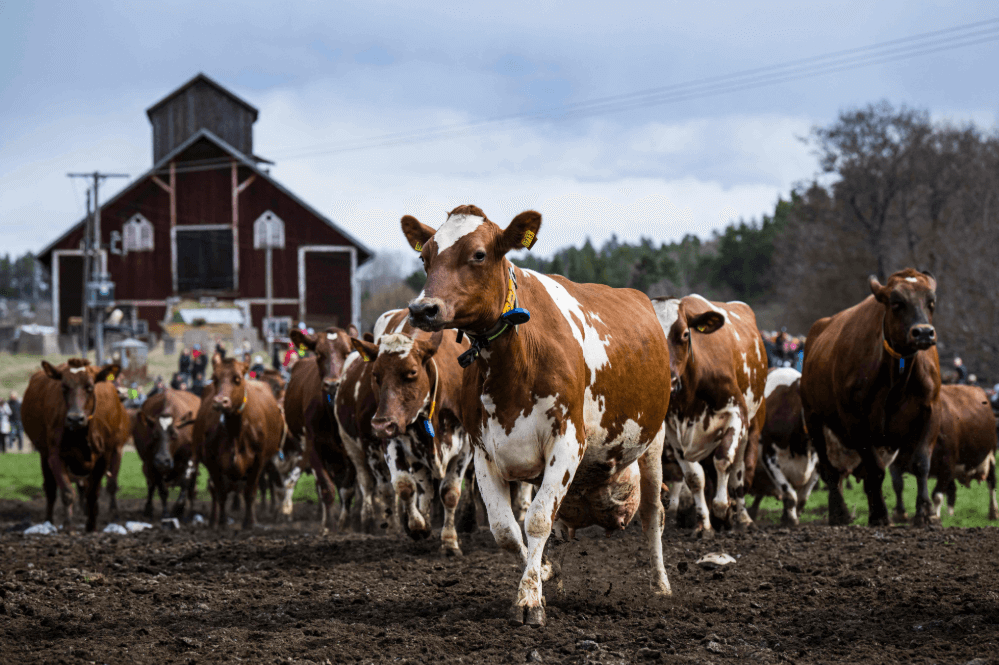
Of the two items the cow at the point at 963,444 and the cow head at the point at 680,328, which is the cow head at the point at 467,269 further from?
the cow at the point at 963,444

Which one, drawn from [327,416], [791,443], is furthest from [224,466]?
[791,443]

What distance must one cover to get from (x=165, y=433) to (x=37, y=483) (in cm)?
684

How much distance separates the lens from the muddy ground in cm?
496

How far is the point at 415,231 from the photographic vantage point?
227 inches

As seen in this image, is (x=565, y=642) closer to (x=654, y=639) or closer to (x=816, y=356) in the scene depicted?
(x=654, y=639)

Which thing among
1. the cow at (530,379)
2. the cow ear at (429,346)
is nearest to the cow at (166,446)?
the cow ear at (429,346)

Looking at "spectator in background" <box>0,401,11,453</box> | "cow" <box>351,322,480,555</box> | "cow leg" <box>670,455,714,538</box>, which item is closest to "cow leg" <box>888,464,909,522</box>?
"cow leg" <box>670,455,714,538</box>

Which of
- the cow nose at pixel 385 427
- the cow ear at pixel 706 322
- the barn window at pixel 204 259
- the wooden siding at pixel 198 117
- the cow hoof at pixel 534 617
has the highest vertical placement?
the wooden siding at pixel 198 117

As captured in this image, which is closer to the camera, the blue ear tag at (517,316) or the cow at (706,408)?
the blue ear tag at (517,316)

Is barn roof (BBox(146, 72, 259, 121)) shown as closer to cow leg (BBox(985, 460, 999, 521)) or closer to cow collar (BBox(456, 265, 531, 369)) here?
cow leg (BBox(985, 460, 999, 521))

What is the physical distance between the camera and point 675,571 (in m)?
7.12

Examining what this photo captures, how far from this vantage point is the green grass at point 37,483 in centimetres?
1958

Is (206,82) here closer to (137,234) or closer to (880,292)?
(137,234)

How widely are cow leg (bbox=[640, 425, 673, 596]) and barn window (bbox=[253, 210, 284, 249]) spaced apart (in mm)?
43919
